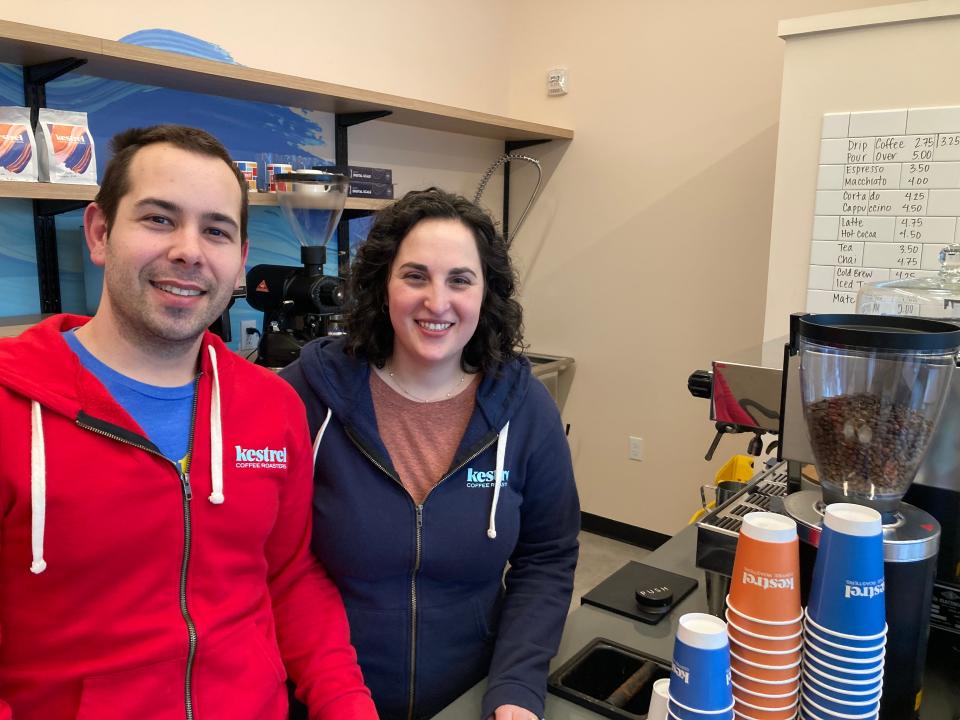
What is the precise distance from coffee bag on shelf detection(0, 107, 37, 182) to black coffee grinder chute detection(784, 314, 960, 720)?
1.84 m

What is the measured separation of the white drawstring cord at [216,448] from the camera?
3.57ft

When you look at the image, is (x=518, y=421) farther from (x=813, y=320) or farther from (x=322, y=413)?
(x=813, y=320)

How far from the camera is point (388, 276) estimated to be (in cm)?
150

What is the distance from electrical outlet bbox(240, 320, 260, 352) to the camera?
9.20 feet

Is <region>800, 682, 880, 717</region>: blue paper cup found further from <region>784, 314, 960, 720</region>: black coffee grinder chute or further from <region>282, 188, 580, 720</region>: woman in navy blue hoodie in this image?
<region>282, 188, 580, 720</region>: woman in navy blue hoodie

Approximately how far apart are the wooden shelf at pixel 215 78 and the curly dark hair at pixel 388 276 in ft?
3.43

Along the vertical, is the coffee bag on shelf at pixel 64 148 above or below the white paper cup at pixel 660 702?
above

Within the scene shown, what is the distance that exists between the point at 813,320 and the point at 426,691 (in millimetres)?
898

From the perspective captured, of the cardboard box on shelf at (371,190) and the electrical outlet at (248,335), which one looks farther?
the cardboard box on shelf at (371,190)

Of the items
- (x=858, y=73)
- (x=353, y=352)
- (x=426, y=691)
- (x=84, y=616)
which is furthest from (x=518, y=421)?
(x=858, y=73)

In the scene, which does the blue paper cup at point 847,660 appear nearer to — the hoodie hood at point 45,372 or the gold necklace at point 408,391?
the gold necklace at point 408,391

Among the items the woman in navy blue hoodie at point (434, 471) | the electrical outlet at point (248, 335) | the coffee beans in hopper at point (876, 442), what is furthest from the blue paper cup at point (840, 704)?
the electrical outlet at point (248, 335)

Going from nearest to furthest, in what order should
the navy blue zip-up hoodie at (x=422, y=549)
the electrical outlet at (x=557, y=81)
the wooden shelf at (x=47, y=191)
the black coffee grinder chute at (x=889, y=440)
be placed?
1. the black coffee grinder chute at (x=889, y=440)
2. the navy blue zip-up hoodie at (x=422, y=549)
3. the wooden shelf at (x=47, y=191)
4. the electrical outlet at (x=557, y=81)

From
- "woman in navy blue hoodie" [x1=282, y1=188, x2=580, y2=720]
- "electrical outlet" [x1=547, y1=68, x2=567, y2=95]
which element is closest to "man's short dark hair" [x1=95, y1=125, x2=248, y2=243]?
"woman in navy blue hoodie" [x1=282, y1=188, x2=580, y2=720]
